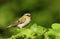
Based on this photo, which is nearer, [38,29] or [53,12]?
[38,29]

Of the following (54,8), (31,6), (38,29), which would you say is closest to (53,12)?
(54,8)

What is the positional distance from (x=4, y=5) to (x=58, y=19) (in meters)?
0.91

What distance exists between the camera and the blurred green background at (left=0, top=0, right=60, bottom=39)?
360 centimetres

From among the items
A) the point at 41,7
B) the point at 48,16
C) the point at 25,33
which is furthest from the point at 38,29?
the point at 41,7

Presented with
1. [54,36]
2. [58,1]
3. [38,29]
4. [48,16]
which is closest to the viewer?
[54,36]

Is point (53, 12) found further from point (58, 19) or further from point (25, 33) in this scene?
point (25, 33)

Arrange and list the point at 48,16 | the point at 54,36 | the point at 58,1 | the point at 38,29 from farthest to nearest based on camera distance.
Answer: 1. the point at 58,1
2. the point at 48,16
3. the point at 38,29
4. the point at 54,36

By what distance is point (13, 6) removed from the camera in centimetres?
403

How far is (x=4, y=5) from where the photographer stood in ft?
13.1

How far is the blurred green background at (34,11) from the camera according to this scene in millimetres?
3596

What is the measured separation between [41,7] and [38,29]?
9.23 ft

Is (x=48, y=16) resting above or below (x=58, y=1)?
below

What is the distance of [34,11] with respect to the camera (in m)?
3.78

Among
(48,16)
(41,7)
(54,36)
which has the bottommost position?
(54,36)
